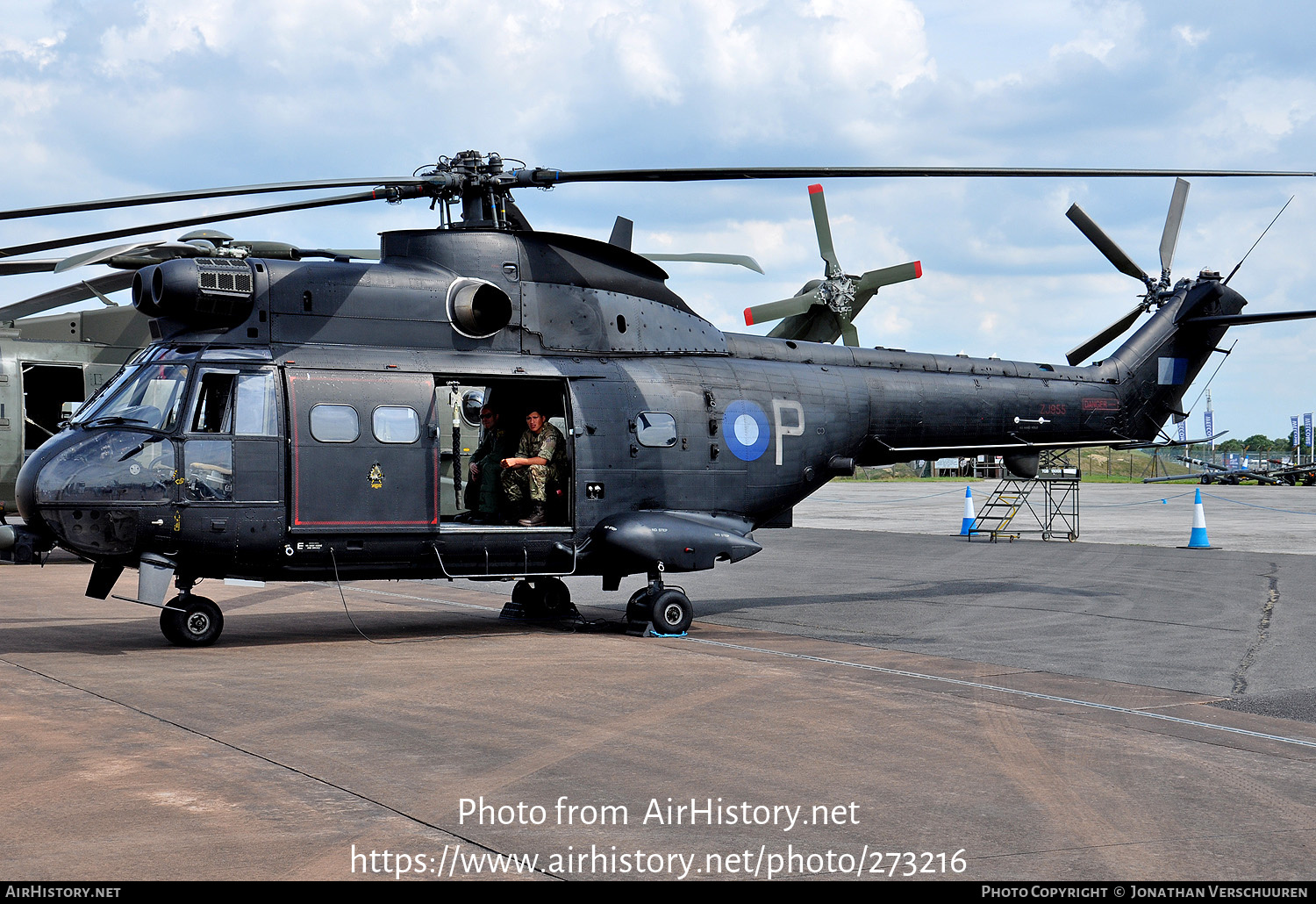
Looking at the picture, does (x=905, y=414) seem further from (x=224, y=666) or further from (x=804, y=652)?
(x=224, y=666)

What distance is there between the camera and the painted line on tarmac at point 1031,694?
26.4ft

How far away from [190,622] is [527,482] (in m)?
3.71

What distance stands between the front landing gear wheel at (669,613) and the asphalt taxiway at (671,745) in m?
0.30

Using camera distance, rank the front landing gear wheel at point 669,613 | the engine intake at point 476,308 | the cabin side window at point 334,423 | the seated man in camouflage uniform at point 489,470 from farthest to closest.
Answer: the seated man in camouflage uniform at point 489,470
the front landing gear wheel at point 669,613
the engine intake at point 476,308
the cabin side window at point 334,423

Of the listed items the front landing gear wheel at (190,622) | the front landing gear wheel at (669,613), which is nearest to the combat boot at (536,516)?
the front landing gear wheel at (669,613)

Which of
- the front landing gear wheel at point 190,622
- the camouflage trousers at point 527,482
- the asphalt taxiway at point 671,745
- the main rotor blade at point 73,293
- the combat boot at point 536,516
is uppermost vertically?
the main rotor blade at point 73,293

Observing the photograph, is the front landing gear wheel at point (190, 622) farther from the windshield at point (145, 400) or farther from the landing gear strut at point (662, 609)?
the landing gear strut at point (662, 609)

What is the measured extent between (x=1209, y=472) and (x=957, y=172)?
71056mm

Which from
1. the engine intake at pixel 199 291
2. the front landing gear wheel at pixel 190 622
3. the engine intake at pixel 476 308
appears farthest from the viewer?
the engine intake at pixel 476 308

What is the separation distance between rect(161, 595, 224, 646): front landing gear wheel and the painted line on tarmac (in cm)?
480

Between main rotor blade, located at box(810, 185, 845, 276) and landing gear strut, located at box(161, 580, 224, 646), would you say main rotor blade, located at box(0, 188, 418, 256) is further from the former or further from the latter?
main rotor blade, located at box(810, 185, 845, 276)

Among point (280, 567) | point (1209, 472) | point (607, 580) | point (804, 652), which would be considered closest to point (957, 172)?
point (804, 652)

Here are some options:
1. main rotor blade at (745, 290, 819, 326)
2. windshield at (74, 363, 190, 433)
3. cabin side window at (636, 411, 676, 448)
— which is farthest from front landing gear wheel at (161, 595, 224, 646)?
main rotor blade at (745, 290, 819, 326)

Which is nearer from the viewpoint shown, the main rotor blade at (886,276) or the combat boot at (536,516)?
the combat boot at (536,516)
